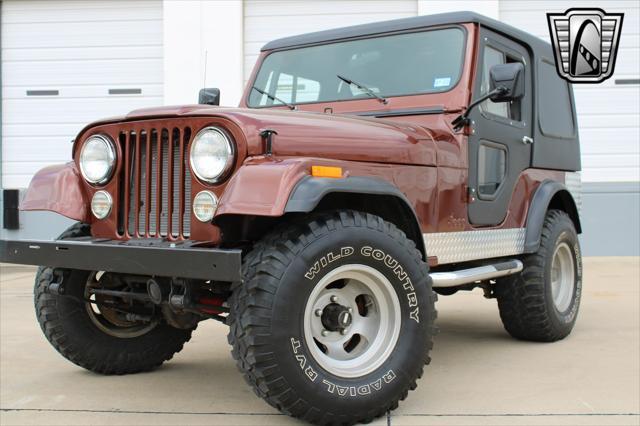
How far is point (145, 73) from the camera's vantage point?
11.5m

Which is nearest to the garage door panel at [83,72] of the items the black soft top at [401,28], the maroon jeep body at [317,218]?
the black soft top at [401,28]

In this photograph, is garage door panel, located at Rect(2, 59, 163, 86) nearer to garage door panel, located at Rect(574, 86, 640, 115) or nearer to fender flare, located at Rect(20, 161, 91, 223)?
garage door panel, located at Rect(574, 86, 640, 115)

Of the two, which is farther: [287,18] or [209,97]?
[287,18]

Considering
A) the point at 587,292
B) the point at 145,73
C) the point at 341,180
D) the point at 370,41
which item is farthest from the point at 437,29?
the point at 145,73

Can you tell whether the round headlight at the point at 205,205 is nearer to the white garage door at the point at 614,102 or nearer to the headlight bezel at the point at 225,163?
the headlight bezel at the point at 225,163

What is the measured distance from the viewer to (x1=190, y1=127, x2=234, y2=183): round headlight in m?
3.04

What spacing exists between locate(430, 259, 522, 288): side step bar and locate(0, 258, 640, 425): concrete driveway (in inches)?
21.3

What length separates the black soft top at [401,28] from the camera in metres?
4.41

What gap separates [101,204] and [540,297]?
2881 mm

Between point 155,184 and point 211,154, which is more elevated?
point 211,154

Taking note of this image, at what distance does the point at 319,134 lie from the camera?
3.27 meters

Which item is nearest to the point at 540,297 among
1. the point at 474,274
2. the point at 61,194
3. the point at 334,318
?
the point at 474,274

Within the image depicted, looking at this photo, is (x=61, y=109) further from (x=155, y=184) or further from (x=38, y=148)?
(x=155, y=184)

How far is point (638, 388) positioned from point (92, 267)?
276cm
